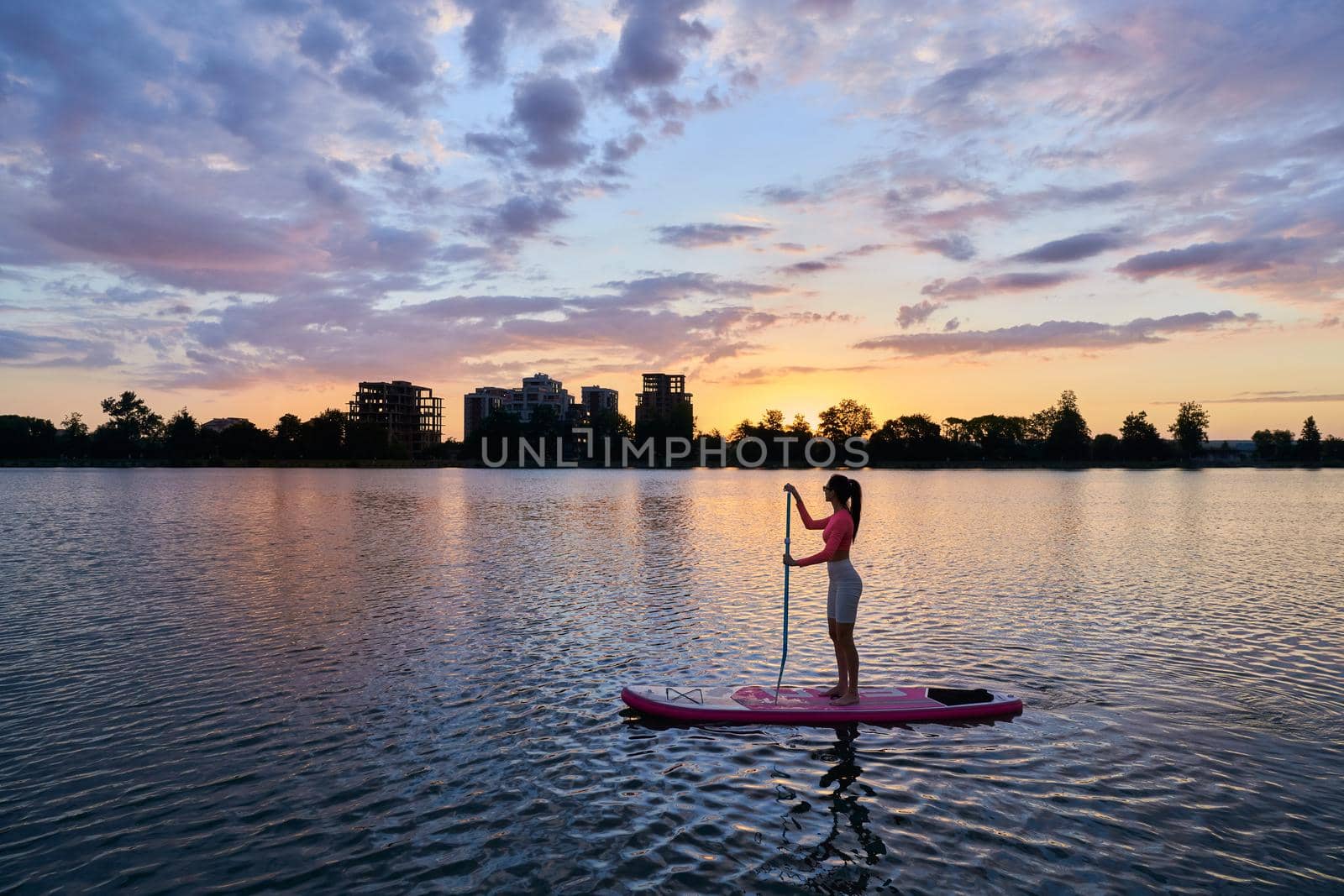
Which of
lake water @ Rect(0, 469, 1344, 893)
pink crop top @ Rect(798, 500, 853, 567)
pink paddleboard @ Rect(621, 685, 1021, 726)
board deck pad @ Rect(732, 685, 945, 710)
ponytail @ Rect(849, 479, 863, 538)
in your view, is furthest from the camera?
board deck pad @ Rect(732, 685, 945, 710)

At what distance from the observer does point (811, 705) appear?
484 inches

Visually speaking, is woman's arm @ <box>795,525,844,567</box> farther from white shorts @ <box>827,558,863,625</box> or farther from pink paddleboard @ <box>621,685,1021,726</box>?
pink paddleboard @ <box>621,685,1021,726</box>

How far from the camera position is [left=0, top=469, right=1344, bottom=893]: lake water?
8133 mm

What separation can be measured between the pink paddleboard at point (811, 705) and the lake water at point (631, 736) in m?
0.24

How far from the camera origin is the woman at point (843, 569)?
1185 centimetres

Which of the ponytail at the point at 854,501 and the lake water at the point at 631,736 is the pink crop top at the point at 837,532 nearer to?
the ponytail at the point at 854,501

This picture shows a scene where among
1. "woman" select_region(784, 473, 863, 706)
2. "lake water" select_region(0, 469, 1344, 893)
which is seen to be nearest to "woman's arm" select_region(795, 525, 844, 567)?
"woman" select_region(784, 473, 863, 706)

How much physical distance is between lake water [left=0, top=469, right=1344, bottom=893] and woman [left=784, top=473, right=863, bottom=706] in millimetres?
1130

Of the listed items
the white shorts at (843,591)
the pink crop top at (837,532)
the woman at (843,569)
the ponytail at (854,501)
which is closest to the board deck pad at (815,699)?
the woman at (843,569)

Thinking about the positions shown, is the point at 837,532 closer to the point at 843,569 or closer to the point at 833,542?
the point at 833,542

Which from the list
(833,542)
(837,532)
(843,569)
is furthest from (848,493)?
(843,569)

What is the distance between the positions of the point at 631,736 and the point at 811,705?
2.99m

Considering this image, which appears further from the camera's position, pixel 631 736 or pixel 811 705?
pixel 811 705

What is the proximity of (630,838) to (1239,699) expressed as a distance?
1206 centimetres
